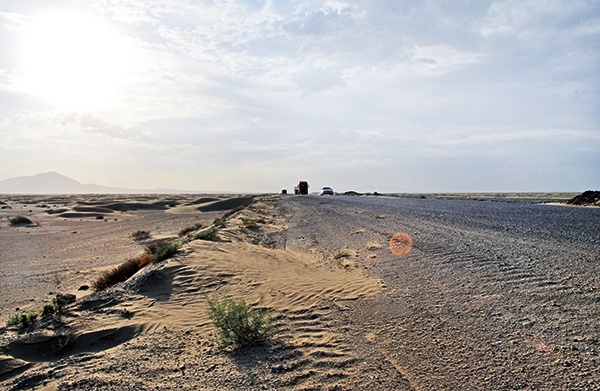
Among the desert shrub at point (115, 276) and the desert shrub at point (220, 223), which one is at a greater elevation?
the desert shrub at point (220, 223)

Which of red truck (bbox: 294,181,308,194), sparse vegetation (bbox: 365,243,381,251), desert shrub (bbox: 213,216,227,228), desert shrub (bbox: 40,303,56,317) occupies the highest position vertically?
red truck (bbox: 294,181,308,194)

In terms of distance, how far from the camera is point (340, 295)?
7758mm

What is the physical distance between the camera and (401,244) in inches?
532

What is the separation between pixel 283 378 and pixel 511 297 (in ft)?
15.1

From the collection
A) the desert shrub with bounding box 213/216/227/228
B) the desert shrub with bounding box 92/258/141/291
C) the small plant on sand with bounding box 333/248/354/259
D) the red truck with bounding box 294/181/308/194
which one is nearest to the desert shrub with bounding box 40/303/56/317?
the desert shrub with bounding box 92/258/141/291

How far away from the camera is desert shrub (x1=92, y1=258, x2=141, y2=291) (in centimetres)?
1013

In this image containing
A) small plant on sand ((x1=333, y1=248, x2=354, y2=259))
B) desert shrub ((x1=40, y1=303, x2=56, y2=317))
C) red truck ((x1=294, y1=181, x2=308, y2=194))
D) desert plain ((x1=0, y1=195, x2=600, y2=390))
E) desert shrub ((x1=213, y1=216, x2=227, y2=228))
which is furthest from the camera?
red truck ((x1=294, y1=181, x2=308, y2=194))

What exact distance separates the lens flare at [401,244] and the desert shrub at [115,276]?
25.3 feet

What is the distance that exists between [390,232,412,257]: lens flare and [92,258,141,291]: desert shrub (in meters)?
7.71

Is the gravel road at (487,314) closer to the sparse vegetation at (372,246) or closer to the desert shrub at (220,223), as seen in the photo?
the sparse vegetation at (372,246)

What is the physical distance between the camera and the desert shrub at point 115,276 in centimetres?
1013

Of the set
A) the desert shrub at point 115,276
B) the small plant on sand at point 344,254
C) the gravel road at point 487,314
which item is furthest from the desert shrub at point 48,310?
the small plant on sand at point 344,254

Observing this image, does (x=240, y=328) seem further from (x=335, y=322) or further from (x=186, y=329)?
(x=335, y=322)

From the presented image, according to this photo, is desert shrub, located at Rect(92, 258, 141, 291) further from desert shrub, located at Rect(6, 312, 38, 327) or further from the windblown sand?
desert shrub, located at Rect(6, 312, 38, 327)
